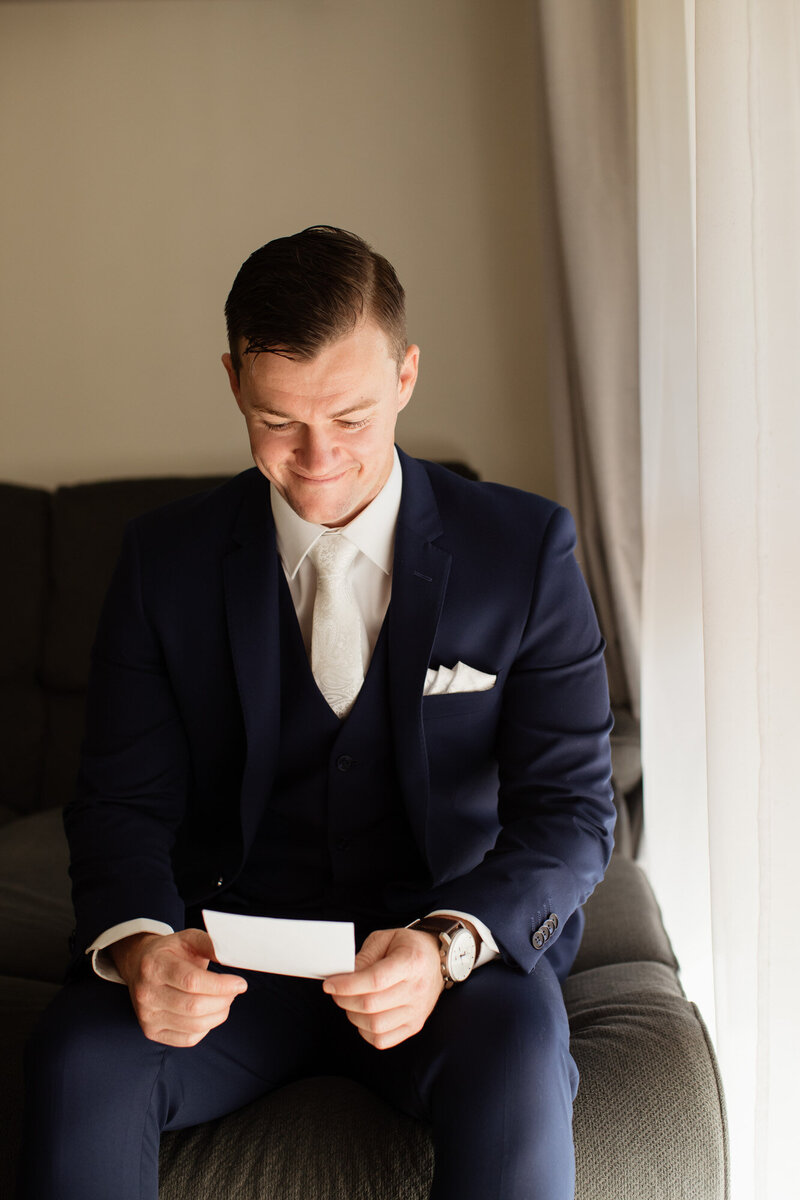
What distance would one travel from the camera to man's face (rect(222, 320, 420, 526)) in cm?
118

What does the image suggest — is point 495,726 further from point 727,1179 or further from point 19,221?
point 19,221

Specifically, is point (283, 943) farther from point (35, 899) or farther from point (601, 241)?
point (601, 241)

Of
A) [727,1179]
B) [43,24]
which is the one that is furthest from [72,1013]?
[43,24]

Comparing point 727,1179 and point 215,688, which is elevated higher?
point 215,688

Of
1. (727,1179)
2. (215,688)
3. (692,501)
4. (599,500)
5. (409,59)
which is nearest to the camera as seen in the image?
(727,1179)

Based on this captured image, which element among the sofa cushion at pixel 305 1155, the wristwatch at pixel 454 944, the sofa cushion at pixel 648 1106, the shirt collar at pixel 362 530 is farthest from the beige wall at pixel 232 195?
the sofa cushion at pixel 305 1155

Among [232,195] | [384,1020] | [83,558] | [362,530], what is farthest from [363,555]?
[232,195]

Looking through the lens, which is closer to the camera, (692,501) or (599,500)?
(692,501)

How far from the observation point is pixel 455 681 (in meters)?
1.35

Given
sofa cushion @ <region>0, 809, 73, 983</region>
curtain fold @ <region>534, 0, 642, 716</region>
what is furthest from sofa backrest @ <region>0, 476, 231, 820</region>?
curtain fold @ <region>534, 0, 642, 716</region>

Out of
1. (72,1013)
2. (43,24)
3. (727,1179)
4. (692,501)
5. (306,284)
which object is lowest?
(727,1179)

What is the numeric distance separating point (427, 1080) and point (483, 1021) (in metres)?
0.09

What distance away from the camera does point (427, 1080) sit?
112cm

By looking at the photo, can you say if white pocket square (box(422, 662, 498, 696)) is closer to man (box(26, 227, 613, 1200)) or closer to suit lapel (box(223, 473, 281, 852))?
man (box(26, 227, 613, 1200))
